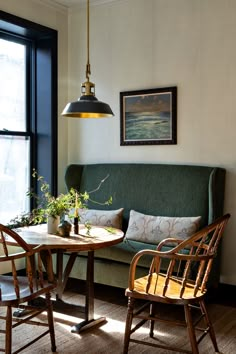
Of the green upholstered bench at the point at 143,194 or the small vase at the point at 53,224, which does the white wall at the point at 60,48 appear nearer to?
the green upholstered bench at the point at 143,194

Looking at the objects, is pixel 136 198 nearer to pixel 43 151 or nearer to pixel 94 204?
pixel 94 204

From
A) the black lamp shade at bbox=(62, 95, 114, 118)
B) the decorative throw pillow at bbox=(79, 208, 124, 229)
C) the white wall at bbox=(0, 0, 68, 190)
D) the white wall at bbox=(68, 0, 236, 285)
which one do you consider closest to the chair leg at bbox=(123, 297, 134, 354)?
the black lamp shade at bbox=(62, 95, 114, 118)

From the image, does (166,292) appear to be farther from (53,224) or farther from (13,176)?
(13,176)

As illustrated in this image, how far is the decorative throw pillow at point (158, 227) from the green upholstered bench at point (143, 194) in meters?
0.06

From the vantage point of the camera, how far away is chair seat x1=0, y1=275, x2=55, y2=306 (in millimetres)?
2453

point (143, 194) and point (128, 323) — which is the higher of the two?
point (143, 194)

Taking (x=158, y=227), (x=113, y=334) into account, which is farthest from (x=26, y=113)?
(x=113, y=334)

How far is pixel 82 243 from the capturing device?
2.81m

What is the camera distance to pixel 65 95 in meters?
4.74

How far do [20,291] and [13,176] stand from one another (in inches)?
79.3

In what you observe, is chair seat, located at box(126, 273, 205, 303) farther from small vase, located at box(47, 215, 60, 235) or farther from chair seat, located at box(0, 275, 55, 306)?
small vase, located at box(47, 215, 60, 235)

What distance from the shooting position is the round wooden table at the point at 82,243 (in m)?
2.79

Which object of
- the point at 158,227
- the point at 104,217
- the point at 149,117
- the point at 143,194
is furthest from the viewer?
the point at 149,117

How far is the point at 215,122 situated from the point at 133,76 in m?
0.99
